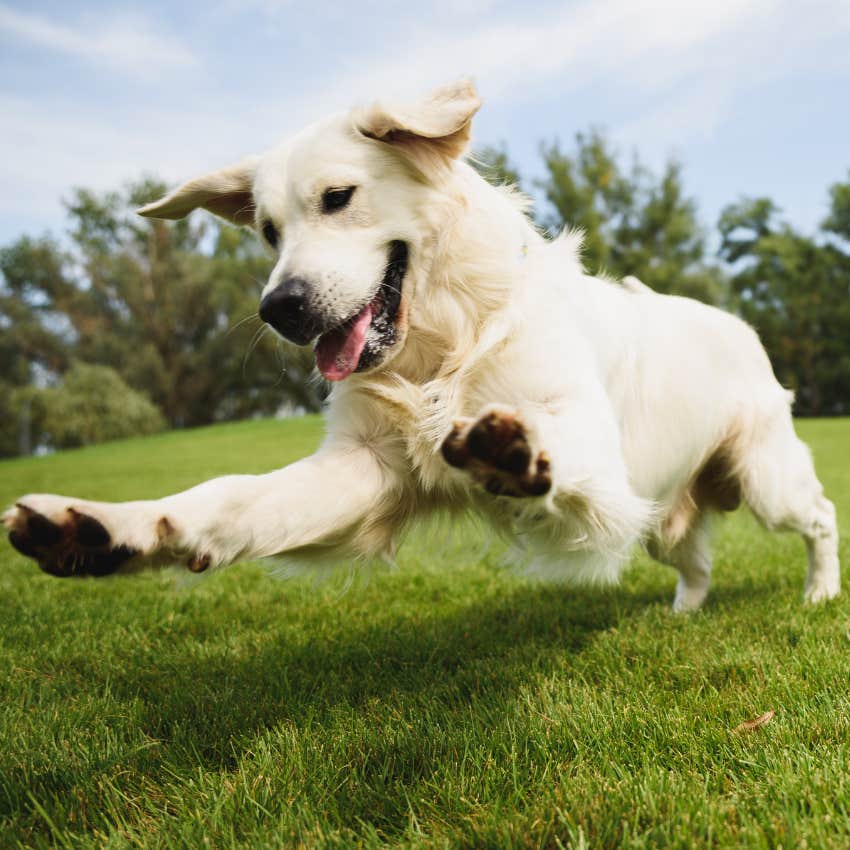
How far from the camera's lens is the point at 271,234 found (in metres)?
3.19

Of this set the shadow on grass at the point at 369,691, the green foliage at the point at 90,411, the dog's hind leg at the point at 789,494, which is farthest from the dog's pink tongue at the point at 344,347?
the green foliage at the point at 90,411

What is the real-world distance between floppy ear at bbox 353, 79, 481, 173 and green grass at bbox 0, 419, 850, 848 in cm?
145

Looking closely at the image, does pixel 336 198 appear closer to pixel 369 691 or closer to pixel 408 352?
pixel 408 352

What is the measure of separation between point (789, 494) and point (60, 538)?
341 cm

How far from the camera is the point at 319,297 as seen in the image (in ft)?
8.80

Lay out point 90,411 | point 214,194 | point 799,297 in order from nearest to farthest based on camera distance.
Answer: point 214,194 → point 90,411 → point 799,297

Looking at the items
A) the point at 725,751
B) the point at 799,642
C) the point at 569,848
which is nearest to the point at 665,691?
the point at 725,751

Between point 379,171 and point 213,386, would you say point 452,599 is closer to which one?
point 379,171

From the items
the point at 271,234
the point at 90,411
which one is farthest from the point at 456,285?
the point at 90,411

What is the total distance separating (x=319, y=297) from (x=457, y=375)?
1.79 ft

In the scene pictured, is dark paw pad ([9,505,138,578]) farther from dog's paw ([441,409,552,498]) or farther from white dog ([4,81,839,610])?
dog's paw ([441,409,552,498])

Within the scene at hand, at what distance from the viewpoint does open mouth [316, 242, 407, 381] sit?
9.29 ft

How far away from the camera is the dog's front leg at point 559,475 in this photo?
196 centimetres

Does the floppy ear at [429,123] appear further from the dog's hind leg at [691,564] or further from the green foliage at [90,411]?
the green foliage at [90,411]
